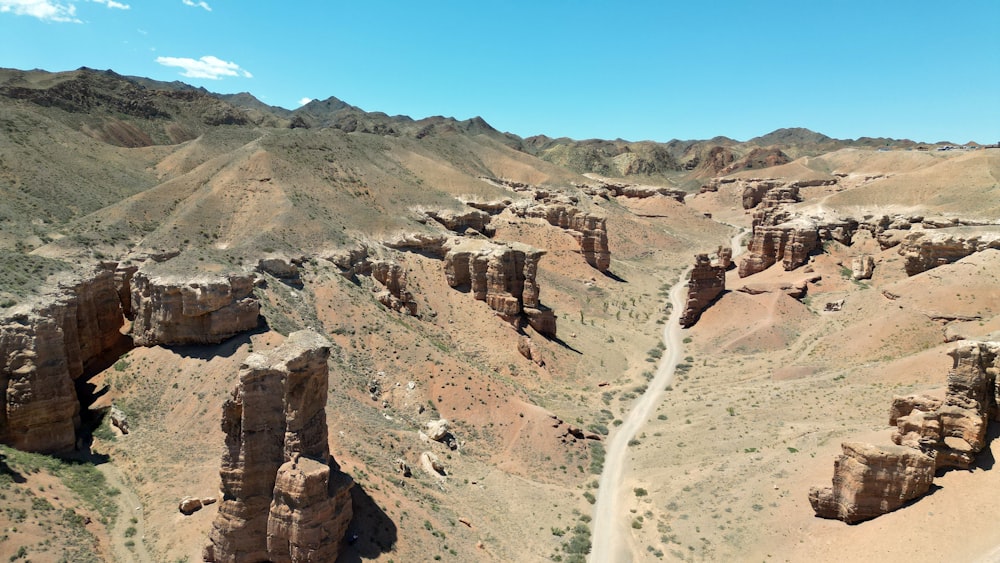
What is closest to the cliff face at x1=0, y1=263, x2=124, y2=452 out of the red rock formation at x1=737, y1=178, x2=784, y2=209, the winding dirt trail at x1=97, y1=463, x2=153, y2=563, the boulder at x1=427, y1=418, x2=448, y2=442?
the winding dirt trail at x1=97, y1=463, x2=153, y2=563

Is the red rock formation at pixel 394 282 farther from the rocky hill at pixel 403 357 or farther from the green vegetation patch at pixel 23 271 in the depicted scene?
the green vegetation patch at pixel 23 271

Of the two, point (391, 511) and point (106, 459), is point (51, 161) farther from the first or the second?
point (391, 511)

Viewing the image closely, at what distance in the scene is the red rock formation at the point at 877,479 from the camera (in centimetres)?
2150

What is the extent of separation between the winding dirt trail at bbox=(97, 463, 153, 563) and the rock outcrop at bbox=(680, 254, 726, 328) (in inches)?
1990

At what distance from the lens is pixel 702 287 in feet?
197

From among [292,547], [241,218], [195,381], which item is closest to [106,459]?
[195,381]

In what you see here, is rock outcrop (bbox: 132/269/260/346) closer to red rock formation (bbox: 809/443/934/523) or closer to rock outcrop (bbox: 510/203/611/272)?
red rock formation (bbox: 809/443/934/523)

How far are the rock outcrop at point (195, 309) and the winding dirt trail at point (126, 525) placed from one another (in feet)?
27.3

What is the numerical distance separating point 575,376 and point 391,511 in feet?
82.6

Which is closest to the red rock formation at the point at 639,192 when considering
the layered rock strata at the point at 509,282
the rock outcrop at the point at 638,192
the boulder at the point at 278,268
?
the rock outcrop at the point at 638,192

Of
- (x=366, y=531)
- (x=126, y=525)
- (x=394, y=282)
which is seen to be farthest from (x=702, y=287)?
(x=126, y=525)

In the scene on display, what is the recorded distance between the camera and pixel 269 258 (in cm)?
4275

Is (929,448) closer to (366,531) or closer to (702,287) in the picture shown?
(366,531)

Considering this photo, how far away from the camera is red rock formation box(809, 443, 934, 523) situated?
2150cm
